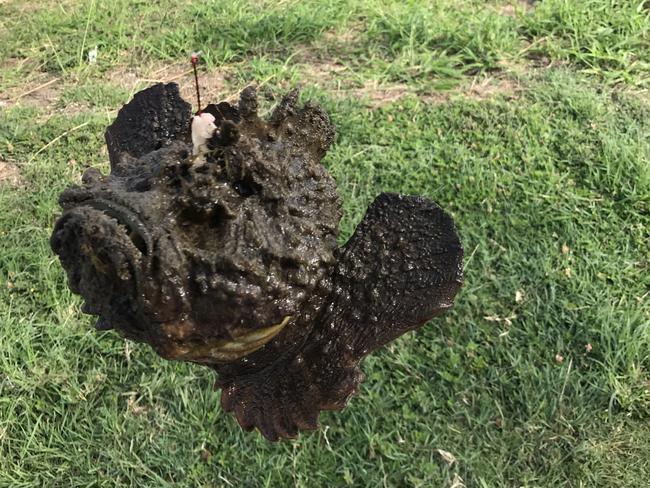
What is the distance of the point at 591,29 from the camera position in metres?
3.26

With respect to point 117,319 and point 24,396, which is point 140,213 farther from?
point 24,396

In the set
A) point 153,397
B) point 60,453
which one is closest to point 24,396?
point 60,453

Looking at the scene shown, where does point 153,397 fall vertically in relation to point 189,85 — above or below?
below

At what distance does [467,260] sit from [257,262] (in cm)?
162

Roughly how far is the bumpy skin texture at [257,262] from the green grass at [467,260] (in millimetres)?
944

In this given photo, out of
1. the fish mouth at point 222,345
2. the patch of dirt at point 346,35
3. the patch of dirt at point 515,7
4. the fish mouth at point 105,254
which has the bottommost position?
the patch of dirt at point 346,35

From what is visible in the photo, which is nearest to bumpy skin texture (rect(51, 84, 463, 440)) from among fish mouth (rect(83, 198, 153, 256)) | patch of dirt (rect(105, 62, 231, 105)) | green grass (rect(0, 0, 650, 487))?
fish mouth (rect(83, 198, 153, 256))

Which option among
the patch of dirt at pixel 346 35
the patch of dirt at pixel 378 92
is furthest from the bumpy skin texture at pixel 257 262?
the patch of dirt at pixel 346 35

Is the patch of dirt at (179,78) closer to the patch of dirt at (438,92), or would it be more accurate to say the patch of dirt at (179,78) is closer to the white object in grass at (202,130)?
the patch of dirt at (438,92)

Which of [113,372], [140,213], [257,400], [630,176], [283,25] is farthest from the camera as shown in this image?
[283,25]

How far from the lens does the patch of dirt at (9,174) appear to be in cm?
297

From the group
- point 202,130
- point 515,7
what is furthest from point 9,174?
point 515,7

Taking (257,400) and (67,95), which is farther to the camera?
(67,95)

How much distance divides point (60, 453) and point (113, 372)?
31 cm
